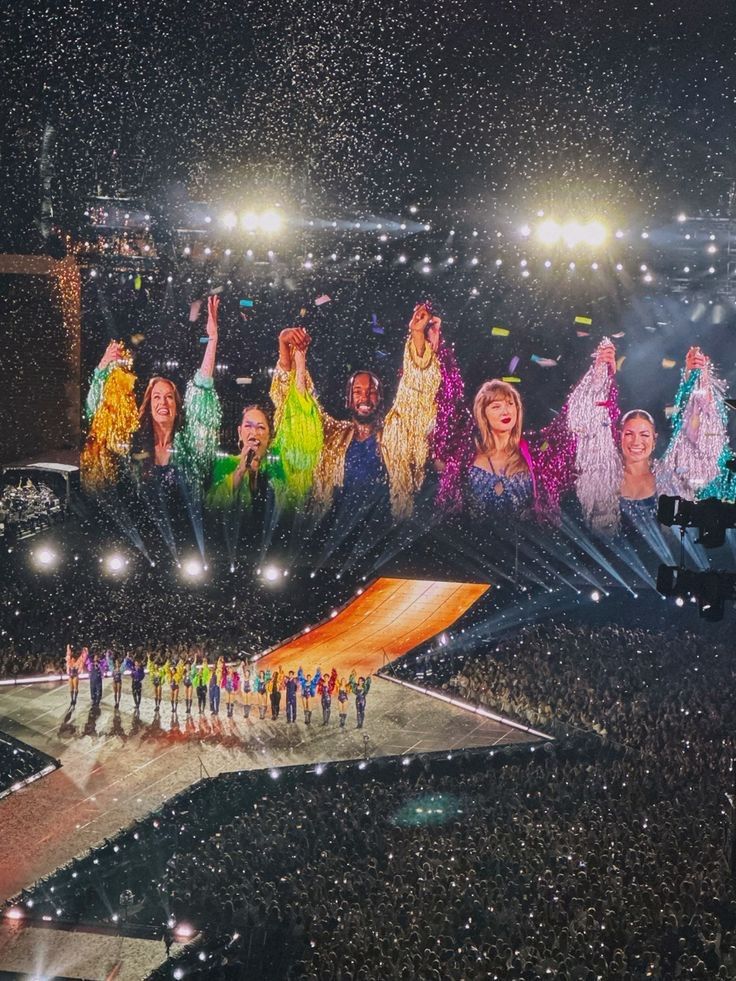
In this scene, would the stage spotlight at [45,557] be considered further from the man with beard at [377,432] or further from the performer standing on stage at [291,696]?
the performer standing on stage at [291,696]

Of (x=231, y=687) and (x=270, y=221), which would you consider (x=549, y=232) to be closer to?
(x=270, y=221)

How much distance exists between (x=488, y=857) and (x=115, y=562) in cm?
1566

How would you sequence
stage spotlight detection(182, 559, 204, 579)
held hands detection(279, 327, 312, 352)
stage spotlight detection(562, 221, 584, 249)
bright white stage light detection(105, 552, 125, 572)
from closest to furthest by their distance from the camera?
1. stage spotlight detection(562, 221, 584, 249)
2. stage spotlight detection(182, 559, 204, 579)
3. bright white stage light detection(105, 552, 125, 572)
4. held hands detection(279, 327, 312, 352)

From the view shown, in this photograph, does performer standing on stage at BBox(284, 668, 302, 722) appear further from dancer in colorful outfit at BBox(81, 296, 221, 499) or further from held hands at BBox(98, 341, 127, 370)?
held hands at BBox(98, 341, 127, 370)

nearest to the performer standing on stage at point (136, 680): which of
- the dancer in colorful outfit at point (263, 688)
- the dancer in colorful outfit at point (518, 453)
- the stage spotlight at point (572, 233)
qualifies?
the dancer in colorful outfit at point (263, 688)

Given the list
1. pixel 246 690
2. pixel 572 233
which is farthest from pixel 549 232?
pixel 246 690

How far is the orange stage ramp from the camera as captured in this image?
21250mm

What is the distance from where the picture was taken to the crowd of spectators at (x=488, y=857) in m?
10.0

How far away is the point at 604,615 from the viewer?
851 inches

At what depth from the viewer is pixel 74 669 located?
760 inches

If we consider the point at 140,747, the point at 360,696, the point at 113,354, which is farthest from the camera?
the point at 113,354

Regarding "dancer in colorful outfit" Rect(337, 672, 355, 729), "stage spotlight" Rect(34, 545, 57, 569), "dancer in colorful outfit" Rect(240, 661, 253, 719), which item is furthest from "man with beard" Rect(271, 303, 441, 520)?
"dancer in colorful outfit" Rect(337, 672, 355, 729)

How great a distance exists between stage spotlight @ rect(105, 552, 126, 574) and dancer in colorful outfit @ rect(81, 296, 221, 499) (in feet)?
7.70

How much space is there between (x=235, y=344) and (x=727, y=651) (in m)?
13.6
